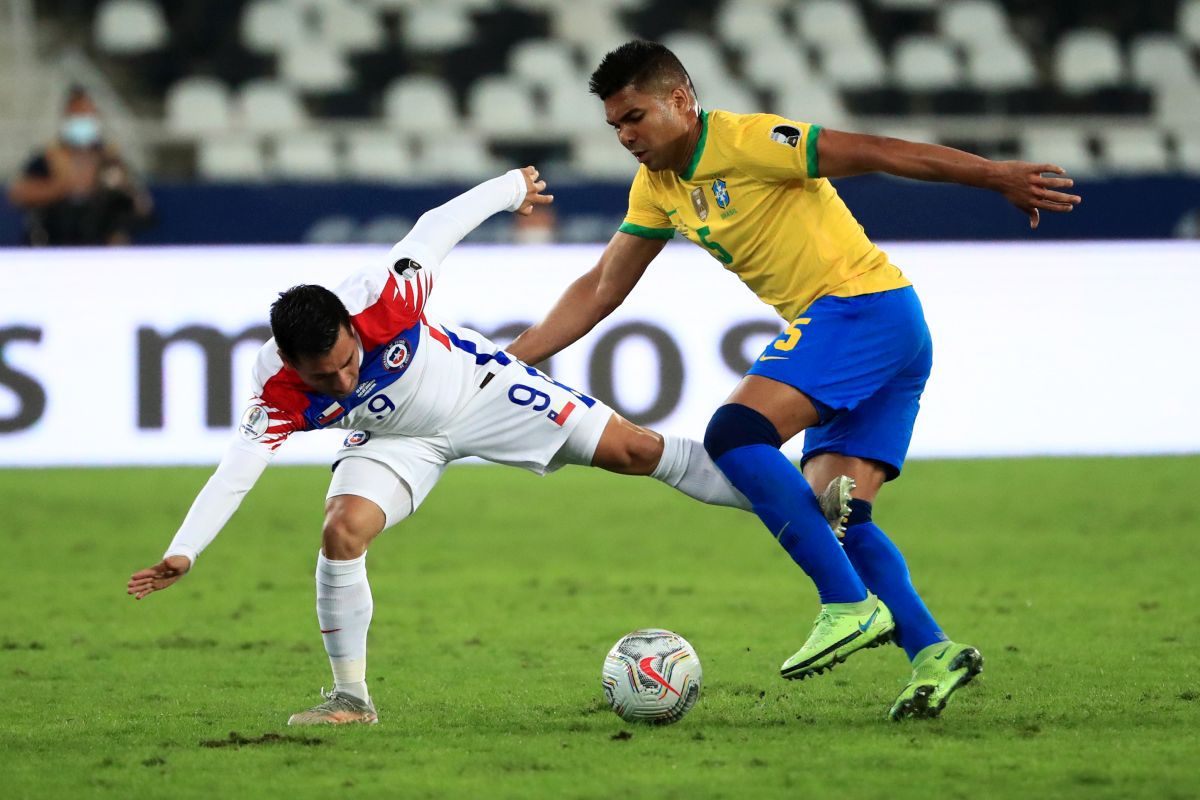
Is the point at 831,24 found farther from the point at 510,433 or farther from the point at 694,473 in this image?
the point at 510,433

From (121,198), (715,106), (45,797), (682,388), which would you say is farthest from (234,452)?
(715,106)

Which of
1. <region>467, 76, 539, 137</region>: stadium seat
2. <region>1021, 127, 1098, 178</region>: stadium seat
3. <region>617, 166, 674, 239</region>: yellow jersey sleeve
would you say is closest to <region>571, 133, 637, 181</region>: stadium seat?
<region>467, 76, 539, 137</region>: stadium seat

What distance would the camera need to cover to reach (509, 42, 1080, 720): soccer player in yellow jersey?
4.94 m

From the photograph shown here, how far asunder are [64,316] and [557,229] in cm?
445

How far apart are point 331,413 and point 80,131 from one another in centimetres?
956

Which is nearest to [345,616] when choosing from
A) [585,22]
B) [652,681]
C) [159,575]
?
[159,575]

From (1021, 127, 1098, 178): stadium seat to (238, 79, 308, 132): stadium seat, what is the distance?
7.33 m

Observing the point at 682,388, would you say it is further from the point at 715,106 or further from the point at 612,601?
the point at 715,106

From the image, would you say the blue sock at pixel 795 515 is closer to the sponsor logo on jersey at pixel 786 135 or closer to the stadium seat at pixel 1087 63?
the sponsor logo on jersey at pixel 786 135

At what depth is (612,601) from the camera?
307 inches

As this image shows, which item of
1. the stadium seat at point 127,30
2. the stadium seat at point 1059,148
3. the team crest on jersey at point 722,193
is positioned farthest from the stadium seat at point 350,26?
the team crest on jersey at point 722,193

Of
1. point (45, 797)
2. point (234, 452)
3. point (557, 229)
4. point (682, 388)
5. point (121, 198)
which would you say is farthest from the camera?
point (557, 229)

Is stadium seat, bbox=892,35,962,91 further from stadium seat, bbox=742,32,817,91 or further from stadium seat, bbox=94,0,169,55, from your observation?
stadium seat, bbox=94,0,169,55

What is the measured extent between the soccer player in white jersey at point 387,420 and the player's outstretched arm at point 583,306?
23cm
